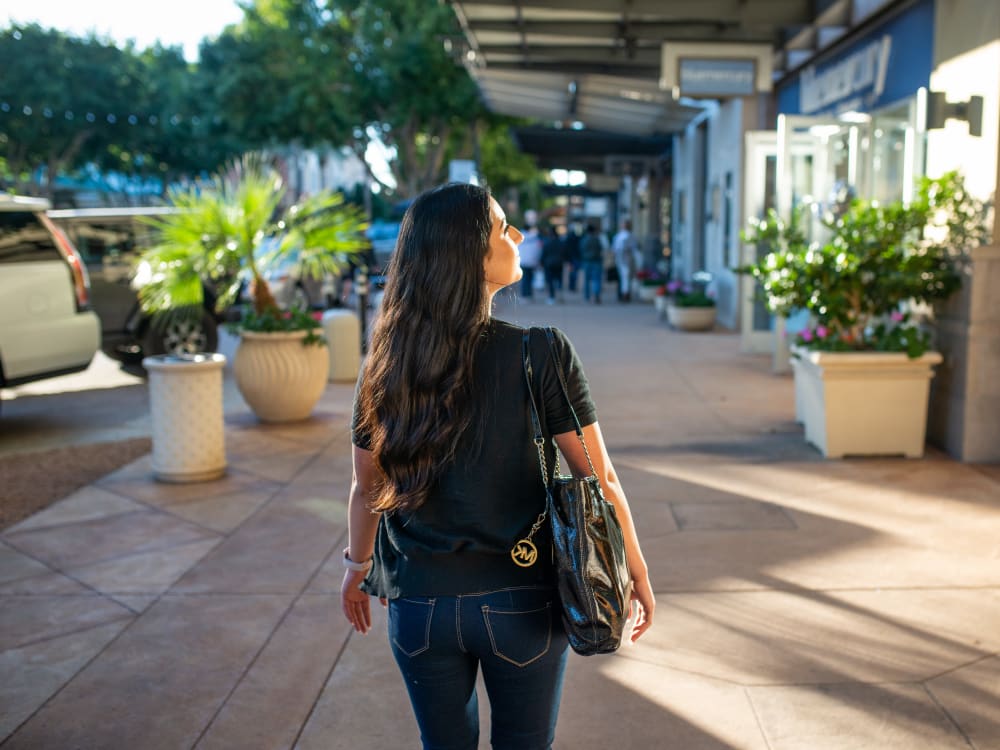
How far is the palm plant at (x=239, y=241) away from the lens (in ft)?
29.2

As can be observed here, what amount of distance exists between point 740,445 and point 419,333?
20.4ft

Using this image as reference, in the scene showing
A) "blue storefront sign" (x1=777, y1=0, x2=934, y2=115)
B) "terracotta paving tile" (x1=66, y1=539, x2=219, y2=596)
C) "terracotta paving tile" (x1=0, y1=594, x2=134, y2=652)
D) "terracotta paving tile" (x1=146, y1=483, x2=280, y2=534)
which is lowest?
"terracotta paving tile" (x1=146, y1=483, x2=280, y2=534)

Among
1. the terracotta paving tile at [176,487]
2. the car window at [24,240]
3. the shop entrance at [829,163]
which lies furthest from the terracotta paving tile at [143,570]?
the shop entrance at [829,163]

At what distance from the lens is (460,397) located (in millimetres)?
2080

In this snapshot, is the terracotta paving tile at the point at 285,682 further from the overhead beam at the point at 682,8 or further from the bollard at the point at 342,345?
the overhead beam at the point at 682,8

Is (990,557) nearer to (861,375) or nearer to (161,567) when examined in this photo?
(861,375)

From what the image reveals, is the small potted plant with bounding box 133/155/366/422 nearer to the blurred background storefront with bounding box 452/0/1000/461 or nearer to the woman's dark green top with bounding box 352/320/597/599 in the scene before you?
the blurred background storefront with bounding box 452/0/1000/461

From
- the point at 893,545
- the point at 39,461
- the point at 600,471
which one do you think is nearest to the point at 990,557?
the point at 893,545

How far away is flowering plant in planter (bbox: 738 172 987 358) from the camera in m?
7.33

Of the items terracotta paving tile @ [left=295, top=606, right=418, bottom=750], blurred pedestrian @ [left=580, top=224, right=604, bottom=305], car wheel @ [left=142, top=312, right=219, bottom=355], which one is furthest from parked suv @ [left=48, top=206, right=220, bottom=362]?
blurred pedestrian @ [left=580, top=224, right=604, bottom=305]

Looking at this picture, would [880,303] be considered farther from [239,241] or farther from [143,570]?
[143,570]

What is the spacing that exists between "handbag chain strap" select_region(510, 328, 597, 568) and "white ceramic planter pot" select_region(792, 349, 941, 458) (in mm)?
5701

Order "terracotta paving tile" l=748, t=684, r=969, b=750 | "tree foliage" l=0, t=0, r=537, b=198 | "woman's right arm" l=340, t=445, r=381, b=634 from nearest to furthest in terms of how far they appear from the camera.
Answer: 1. "woman's right arm" l=340, t=445, r=381, b=634
2. "terracotta paving tile" l=748, t=684, r=969, b=750
3. "tree foliage" l=0, t=0, r=537, b=198

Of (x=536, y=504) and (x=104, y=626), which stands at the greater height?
(x=536, y=504)
